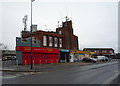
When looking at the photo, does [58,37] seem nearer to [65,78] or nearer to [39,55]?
[39,55]

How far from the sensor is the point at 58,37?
50656mm

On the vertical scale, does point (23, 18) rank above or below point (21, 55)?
above

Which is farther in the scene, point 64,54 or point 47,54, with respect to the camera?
point 64,54

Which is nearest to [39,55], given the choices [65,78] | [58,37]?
[58,37]

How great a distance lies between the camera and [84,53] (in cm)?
5688

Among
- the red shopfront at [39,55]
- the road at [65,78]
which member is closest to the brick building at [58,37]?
the red shopfront at [39,55]

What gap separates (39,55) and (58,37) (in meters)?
14.9

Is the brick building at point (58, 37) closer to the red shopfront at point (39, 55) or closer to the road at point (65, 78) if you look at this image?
the red shopfront at point (39, 55)

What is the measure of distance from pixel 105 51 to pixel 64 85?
110403 mm

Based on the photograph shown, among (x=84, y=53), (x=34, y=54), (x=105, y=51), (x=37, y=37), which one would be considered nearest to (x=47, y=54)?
(x=34, y=54)

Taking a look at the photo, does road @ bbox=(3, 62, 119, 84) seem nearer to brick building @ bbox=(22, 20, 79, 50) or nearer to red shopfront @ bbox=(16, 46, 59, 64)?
red shopfront @ bbox=(16, 46, 59, 64)

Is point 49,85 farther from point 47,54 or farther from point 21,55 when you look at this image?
point 47,54

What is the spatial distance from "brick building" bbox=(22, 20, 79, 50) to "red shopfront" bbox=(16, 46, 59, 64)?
5184mm

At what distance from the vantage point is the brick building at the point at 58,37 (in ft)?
147
